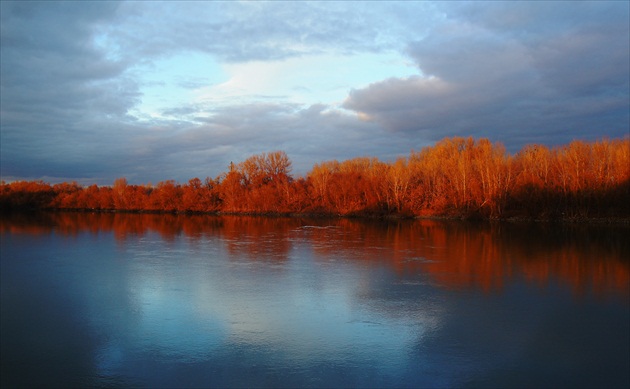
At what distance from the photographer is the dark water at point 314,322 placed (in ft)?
16.7

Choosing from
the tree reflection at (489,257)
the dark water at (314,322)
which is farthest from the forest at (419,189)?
the dark water at (314,322)

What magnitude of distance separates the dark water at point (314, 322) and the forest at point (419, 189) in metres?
24.1

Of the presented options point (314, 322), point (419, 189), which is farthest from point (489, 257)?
point (419, 189)

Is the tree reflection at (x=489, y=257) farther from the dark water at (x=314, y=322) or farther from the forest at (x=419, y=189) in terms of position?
the forest at (x=419, y=189)

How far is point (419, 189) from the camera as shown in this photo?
4338 cm

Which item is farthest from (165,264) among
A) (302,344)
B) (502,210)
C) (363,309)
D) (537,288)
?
(502,210)

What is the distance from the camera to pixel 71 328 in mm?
6801

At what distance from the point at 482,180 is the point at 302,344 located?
36.6m

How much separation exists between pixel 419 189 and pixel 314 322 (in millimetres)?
37859

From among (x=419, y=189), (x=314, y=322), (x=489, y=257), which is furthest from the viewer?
(x=419, y=189)

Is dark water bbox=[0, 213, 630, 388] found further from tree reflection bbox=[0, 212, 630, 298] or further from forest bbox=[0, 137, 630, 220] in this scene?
forest bbox=[0, 137, 630, 220]

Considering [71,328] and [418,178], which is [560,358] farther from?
[418,178]

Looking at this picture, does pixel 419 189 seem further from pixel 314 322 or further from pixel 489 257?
pixel 314 322

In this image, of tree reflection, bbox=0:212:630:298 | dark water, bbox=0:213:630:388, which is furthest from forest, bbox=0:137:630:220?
dark water, bbox=0:213:630:388
